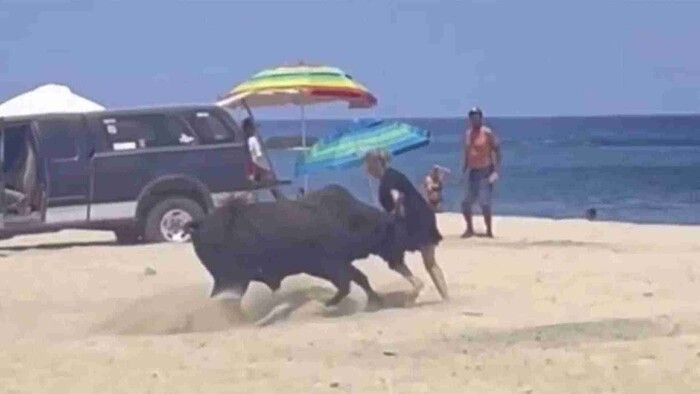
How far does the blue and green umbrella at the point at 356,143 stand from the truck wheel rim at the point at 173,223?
99.5 inches

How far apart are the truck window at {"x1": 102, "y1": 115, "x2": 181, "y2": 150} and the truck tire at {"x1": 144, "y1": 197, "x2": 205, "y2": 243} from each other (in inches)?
26.1

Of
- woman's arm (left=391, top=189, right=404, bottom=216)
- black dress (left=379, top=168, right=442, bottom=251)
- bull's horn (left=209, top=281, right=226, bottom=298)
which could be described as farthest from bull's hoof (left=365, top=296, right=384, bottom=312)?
bull's horn (left=209, top=281, right=226, bottom=298)

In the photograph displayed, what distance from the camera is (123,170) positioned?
2192cm

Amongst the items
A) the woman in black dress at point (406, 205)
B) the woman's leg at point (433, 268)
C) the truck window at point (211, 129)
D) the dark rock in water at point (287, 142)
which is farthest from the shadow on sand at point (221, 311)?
the dark rock in water at point (287, 142)

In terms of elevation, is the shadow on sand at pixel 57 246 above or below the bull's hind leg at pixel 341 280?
below

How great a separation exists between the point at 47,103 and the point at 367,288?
11782mm

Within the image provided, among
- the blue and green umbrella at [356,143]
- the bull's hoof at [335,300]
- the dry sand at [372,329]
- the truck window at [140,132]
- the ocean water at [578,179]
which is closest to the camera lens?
the dry sand at [372,329]

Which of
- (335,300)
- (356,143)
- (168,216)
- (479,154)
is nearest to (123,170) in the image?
(168,216)

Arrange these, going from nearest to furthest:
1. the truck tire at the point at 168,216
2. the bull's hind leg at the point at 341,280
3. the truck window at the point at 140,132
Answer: the bull's hind leg at the point at 341,280 < the truck window at the point at 140,132 < the truck tire at the point at 168,216

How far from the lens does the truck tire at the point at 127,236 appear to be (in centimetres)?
2264

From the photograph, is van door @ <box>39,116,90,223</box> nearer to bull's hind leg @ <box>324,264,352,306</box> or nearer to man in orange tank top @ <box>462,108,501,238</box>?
man in orange tank top @ <box>462,108,501,238</box>

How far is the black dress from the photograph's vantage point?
15100mm

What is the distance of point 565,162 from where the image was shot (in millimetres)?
96250

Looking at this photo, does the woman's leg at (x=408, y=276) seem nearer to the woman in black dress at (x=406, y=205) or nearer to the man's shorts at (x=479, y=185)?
the woman in black dress at (x=406, y=205)
